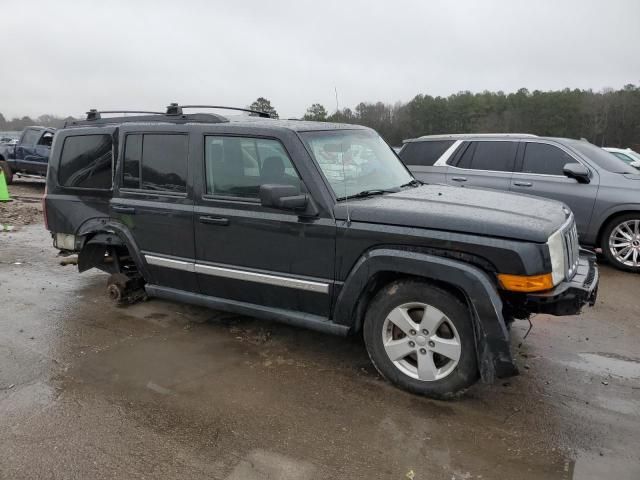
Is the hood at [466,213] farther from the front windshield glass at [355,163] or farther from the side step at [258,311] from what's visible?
the side step at [258,311]

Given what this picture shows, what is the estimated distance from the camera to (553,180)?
7.15 metres

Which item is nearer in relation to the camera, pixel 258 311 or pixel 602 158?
pixel 258 311

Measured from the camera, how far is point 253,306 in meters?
4.18

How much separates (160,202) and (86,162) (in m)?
1.28

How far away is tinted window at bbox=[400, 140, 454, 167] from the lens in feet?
26.6

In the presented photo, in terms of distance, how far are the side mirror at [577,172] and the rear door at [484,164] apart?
0.79 metres

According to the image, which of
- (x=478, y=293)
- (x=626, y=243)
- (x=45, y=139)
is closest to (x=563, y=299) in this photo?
(x=478, y=293)

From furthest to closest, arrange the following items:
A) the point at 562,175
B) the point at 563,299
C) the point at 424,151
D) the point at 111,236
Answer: the point at 424,151
the point at 562,175
the point at 111,236
the point at 563,299

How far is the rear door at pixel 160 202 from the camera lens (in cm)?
438

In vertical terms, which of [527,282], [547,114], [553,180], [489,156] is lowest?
[527,282]

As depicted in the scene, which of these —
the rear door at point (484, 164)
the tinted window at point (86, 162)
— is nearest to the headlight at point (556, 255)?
the tinted window at point (86, 162)

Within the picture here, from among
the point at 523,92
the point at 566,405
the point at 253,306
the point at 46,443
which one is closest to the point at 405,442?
the point at 566,405

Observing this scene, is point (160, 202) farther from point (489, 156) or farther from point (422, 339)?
point (489, 156)

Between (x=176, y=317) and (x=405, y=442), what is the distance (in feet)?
9.48
